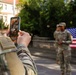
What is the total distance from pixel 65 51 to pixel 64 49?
6 centimetres

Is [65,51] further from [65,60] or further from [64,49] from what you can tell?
[65,60]

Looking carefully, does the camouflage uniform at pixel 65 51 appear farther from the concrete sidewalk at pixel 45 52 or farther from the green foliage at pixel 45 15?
the green foliage at pixel 45 15

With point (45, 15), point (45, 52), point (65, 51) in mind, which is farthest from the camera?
point (45, 15)

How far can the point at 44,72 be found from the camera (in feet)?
30.5

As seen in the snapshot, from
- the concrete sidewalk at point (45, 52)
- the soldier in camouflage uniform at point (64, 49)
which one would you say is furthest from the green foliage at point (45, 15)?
the soldier in camouflage uniform at point (64, 49)

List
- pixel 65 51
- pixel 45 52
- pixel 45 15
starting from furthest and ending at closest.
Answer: pixel 45 15, pixel 45 52, pixel 65 51

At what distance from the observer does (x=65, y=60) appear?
24.6 feet

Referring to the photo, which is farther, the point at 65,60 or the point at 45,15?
the point at 45,15

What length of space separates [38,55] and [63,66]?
6.36 metres

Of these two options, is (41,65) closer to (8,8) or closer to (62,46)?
(62,46)

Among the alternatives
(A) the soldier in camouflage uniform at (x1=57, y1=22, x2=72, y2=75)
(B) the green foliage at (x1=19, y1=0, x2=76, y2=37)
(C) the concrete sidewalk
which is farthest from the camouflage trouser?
(B) the green foliage at (x1=19, y1=0, x2=76, y2=37)

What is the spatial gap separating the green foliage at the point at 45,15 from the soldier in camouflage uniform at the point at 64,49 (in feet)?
25.7

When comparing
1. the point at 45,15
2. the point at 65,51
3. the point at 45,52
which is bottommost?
the point at 45,52

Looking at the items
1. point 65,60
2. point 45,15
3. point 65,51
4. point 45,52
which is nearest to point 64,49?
point 65,51
